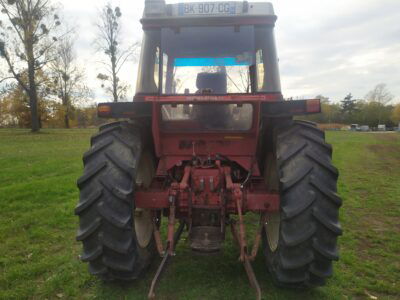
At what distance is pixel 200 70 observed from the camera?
372 centimetres

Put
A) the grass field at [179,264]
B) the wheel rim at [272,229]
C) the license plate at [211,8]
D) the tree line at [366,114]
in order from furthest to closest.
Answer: the tree line at [366,114], the license plate at [211,8], the wheel rim at [272,229], the grass field at [179,264]

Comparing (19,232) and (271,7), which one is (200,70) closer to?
(271,7)

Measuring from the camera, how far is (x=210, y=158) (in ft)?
11.8

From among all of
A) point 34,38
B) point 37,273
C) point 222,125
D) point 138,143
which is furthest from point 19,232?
point 34,38

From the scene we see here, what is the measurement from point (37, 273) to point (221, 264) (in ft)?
6.24

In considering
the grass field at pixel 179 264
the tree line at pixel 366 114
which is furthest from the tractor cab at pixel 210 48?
the tree line at pixel 366 114

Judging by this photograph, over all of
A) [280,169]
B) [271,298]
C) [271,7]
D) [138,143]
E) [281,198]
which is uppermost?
[271,7]

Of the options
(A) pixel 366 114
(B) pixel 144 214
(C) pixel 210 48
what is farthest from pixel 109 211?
(A) pixel 366 114

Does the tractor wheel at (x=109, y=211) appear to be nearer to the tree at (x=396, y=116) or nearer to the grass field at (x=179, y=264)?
the grass field at (x=179, y=264)

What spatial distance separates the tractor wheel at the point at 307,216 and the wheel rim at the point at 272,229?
39cm

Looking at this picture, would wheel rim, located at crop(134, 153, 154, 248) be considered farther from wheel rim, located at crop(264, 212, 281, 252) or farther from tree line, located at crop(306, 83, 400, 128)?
tree line, located at crop(306, 83, 400, 128)

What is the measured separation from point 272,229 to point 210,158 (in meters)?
0.93

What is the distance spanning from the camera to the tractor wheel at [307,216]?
2.85 metres

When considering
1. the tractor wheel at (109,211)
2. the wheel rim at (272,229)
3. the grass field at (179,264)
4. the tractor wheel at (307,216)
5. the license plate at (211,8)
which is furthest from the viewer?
the license plate at (211,8)
